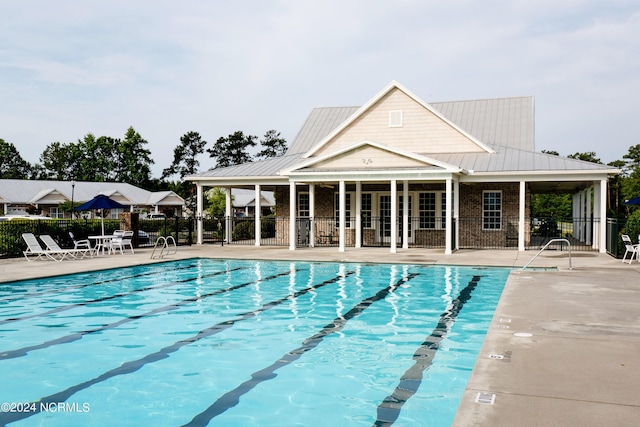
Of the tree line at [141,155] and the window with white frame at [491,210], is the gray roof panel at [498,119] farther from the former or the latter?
the tree line at [141,155]

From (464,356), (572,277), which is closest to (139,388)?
(464,356)

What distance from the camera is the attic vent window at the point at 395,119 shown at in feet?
92.0

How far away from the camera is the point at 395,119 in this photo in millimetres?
28078

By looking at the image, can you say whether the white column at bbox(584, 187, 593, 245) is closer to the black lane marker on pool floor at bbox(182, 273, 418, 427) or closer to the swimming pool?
the swimming pool

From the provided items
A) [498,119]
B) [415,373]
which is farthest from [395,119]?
[415,373]

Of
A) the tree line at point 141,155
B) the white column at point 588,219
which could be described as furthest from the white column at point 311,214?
the tree line at point 141,155

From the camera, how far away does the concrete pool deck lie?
4391mm

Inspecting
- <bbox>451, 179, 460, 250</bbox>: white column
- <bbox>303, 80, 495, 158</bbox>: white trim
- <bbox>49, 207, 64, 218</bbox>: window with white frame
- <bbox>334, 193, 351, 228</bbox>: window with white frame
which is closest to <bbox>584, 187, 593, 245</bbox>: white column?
<bbox>303, 80, 495, 158</bbox>: white trim

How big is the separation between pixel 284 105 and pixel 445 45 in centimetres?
1916

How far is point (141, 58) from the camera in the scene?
27.3 metres

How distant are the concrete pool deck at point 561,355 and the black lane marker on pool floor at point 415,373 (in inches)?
32.7

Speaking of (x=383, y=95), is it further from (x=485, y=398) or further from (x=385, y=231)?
(x=485, y=398)

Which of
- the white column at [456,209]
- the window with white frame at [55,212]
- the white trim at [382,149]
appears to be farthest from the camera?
the window with white frame at [55,212]

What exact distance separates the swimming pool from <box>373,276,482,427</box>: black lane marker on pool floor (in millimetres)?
24
